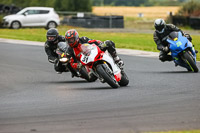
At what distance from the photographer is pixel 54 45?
44.3ft

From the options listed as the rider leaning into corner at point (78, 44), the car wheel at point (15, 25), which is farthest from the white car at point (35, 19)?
the rider leaning into corner at point (78, 44)

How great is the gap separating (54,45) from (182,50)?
3302 mm

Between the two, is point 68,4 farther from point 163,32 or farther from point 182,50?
point 182,50

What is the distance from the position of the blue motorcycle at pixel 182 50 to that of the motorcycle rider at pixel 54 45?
291 centimetres

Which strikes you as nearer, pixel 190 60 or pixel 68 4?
pixel 190 60

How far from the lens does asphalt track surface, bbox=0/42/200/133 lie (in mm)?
6969

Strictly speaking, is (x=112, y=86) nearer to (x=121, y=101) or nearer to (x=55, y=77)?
(x=121, y=101)

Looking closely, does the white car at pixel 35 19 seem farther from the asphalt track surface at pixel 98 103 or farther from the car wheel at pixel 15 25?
the asphalt track surface at pixel 98 103

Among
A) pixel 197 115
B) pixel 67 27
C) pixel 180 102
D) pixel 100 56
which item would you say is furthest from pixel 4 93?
pixel 67 27

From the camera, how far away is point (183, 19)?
38844 mm

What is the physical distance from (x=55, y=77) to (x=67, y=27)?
2502cm

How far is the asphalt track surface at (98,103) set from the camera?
697 centimetres

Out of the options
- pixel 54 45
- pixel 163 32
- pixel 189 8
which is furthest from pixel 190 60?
pixel 189 8

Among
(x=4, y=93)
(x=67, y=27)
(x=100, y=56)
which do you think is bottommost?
(x=67, y=27)
